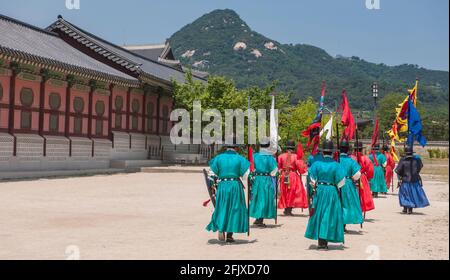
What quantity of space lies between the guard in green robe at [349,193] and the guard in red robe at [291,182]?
244 cm

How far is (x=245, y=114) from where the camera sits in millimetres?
35219

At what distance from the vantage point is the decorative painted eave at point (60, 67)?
2084cm

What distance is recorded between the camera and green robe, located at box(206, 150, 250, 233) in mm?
8547

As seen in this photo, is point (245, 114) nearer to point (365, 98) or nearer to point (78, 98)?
point (78, 98)

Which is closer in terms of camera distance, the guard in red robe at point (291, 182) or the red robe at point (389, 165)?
the guard in red robe at point (291, 182)

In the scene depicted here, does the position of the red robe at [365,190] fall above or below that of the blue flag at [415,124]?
below

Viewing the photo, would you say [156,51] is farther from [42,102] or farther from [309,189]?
[309,189]

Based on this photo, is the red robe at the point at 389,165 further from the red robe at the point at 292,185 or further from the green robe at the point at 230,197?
the green robe at the point at 230,197

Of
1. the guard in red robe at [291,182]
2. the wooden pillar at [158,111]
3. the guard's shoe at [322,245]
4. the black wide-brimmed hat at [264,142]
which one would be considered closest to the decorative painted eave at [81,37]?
the wooden pillar at [158,111]

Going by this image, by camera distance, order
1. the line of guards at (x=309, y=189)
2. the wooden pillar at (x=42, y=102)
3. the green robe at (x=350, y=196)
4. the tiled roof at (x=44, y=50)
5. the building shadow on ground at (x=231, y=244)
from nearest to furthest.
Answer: the line of guards at (x=309, y=189) → the building shadow on ground at (x=231, y=244) → the green robe at (x=350, y=196) → the tiled roof at (x=44, y=50) → the wooden pillar at (x=42, y=102)

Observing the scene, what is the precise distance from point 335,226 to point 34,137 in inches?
738

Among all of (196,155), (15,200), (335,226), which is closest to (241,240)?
(335,226)

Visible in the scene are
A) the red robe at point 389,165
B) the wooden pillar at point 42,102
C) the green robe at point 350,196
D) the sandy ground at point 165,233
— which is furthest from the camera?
the wooden pillar at point 42,102

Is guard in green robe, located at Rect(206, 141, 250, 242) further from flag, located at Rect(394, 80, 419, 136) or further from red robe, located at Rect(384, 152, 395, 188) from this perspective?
red robe, located at Rect(384, 152, 395, 188)
